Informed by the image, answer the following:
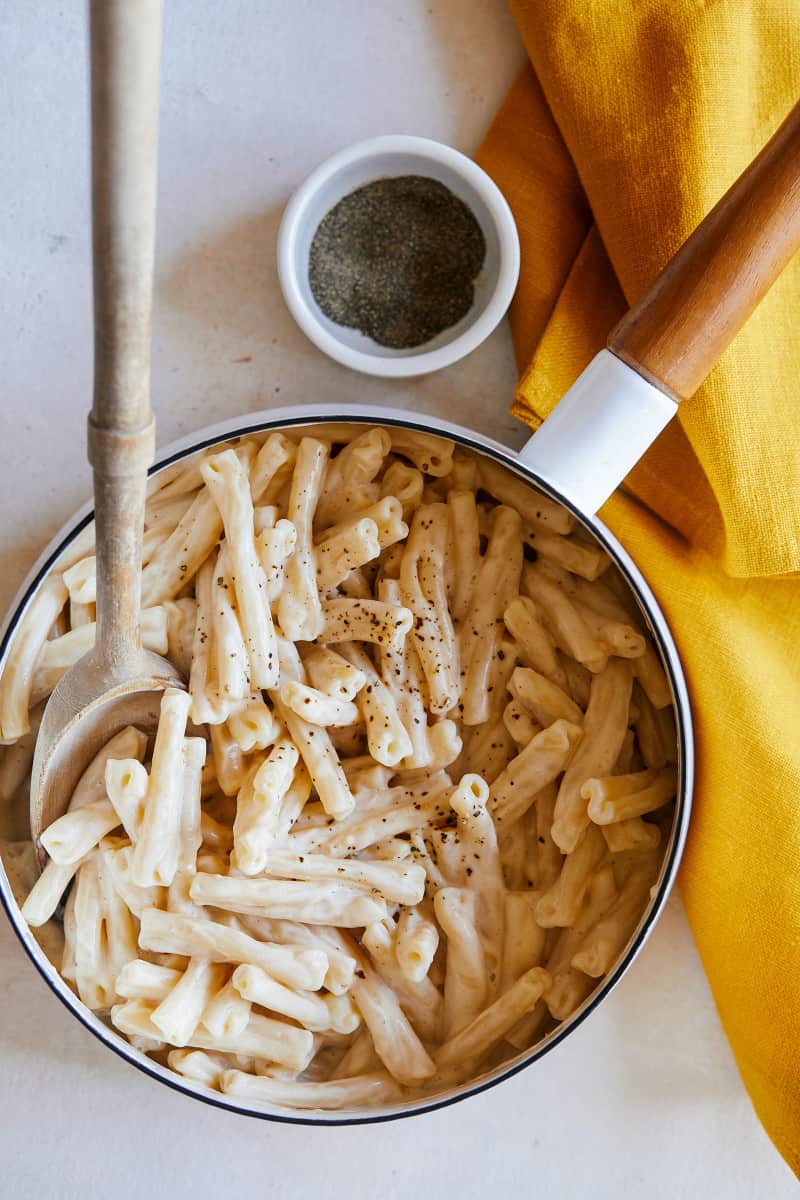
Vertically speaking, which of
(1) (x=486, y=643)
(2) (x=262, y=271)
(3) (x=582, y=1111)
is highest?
(2) (x=262, y=271)

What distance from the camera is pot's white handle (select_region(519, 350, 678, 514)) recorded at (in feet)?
2.69

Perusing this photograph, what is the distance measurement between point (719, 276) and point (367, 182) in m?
0.39

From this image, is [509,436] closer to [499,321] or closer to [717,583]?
[499,321]

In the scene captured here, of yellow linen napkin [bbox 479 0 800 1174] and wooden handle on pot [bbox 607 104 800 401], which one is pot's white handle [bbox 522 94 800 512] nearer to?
wooden handle on pot [bbox 607 104 800 401]

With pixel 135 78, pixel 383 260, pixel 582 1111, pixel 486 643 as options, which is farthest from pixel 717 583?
pixel 135 78

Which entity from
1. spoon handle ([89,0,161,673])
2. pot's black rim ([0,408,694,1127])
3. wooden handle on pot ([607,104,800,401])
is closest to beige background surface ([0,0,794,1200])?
pot's black rim ([0,408,694,1127])

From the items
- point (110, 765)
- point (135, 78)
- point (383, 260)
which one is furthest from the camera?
point (383, 260)

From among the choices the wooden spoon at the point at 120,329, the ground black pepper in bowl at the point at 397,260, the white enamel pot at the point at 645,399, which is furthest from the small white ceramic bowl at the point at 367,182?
the wooden spoon at the point at 120,329

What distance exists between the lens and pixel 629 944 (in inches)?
37.0

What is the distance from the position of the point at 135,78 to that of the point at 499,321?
0.58 m

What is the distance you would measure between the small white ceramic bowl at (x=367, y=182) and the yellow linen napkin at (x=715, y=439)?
5 cm

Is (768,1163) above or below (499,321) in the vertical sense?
below

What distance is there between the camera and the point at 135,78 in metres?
0.48

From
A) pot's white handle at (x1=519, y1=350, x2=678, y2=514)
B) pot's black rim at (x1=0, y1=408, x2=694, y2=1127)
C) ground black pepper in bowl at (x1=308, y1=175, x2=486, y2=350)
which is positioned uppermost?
ground black pepper in bowl at (x1=308, y1=175, x2=486, y2=350)
